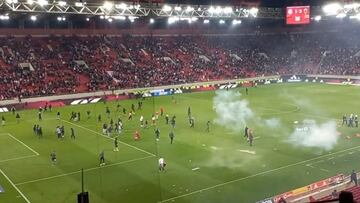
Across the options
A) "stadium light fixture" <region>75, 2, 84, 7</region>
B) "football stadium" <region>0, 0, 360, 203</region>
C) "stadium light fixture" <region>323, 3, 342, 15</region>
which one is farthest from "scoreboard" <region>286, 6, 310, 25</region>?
"stadium light fixture" <region>75, 2, 84, 7</region>

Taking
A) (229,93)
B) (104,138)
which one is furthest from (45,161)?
(229,93)

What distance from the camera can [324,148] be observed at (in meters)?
31.4

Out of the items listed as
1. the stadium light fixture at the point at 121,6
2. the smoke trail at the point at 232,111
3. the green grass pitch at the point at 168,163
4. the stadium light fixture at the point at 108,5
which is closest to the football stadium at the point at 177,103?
the green grass pitch at the point at 168,163

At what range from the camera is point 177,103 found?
182 ft

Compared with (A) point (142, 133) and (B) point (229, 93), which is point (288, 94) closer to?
(B) point (229, 93)

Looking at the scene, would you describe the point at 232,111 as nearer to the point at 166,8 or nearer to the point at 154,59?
the point at 166,8

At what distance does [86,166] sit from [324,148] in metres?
16.7

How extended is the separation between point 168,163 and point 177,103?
89.0 ft

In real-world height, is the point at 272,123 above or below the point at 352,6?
below

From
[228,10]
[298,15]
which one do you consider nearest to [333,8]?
[298,15]

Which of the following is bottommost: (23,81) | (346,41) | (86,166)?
(86,166)

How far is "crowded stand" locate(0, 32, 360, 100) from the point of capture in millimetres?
60844

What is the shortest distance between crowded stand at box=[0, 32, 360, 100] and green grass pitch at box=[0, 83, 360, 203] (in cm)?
1567

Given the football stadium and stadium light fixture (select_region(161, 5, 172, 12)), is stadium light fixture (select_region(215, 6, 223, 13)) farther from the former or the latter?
stadium light fixture (select_region(161, 5, 172, 12))
